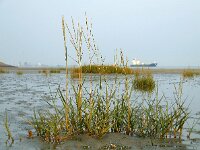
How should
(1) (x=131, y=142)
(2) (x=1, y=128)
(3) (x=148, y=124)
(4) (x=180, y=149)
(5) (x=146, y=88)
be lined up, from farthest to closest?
(5) (x=146, y=88) < (2) (x=1, y=128) < (3) (x=148, y=124) < (1) (x=131, y=142) < (4) (x=180, y=149)

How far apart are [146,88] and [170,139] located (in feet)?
26.0

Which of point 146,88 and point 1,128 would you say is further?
point 146,88

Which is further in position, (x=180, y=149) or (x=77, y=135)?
(x=77, y=135)

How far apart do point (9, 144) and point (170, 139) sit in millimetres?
2330

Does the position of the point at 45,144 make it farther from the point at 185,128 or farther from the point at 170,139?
the point at 185,128

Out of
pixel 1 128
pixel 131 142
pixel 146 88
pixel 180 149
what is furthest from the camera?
pixel 146 88

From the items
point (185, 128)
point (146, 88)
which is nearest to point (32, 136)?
point (185, 128)

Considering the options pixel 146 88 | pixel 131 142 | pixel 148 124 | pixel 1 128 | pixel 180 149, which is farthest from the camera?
pixel 146 88

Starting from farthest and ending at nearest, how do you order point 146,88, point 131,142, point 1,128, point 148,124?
point 146,88, point 1,128, point 148,124, point 131,142

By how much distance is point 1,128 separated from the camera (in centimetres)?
486

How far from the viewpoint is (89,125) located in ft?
14.0

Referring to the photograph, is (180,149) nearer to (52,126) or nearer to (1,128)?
(52,126)

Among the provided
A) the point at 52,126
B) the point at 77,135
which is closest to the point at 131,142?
the point at 77,135

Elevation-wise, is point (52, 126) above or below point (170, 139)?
above
